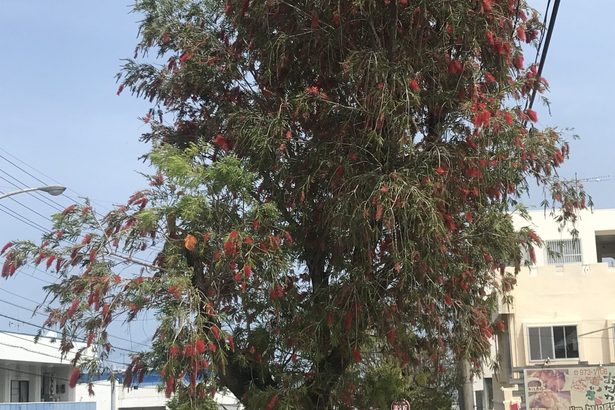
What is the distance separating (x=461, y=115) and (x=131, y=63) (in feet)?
21.2

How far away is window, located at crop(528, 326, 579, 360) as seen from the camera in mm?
29938

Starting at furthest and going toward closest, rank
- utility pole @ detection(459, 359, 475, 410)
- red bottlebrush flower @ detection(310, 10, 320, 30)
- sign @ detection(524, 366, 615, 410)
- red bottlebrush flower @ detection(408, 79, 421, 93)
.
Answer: sign @ detection(524, 366, 615, 410), utility pole @ detection(459, 359, 475, 410), red bottlebrush flower @ detection(310, 10, 320, 30), red bottlebrush flower @ detection(408, 79, 421, 93)

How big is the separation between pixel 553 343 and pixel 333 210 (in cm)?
2168

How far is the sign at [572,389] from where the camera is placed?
811 inches

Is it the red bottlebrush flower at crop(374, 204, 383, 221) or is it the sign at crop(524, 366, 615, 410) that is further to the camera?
the sign at crop(524, 366, 615, 410)

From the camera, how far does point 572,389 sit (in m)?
21.2

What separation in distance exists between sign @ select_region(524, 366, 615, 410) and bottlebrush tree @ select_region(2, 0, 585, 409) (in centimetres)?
934

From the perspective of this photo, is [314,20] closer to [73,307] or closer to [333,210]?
[333,210]

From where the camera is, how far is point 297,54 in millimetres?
12062

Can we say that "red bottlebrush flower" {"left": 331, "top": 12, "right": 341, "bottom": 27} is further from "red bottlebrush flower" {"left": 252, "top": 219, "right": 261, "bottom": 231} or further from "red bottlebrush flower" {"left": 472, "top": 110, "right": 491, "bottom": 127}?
"red bottlebrush flower" {"left": 252, "top": 219, "right": 261, "bottom": 231}

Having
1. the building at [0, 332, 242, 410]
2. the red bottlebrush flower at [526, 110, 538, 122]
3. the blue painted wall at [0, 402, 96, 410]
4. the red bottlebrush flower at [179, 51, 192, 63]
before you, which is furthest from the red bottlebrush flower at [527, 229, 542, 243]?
the blue painted wall at [0, 402, 96, 410]

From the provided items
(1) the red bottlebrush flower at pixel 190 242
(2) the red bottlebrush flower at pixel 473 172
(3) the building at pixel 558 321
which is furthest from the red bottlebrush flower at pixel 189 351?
(3) the building at pixel 558 321

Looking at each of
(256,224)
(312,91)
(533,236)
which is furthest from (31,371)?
(312,91)

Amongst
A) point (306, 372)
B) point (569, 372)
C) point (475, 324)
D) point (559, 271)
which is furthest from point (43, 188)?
point (559, 271)
